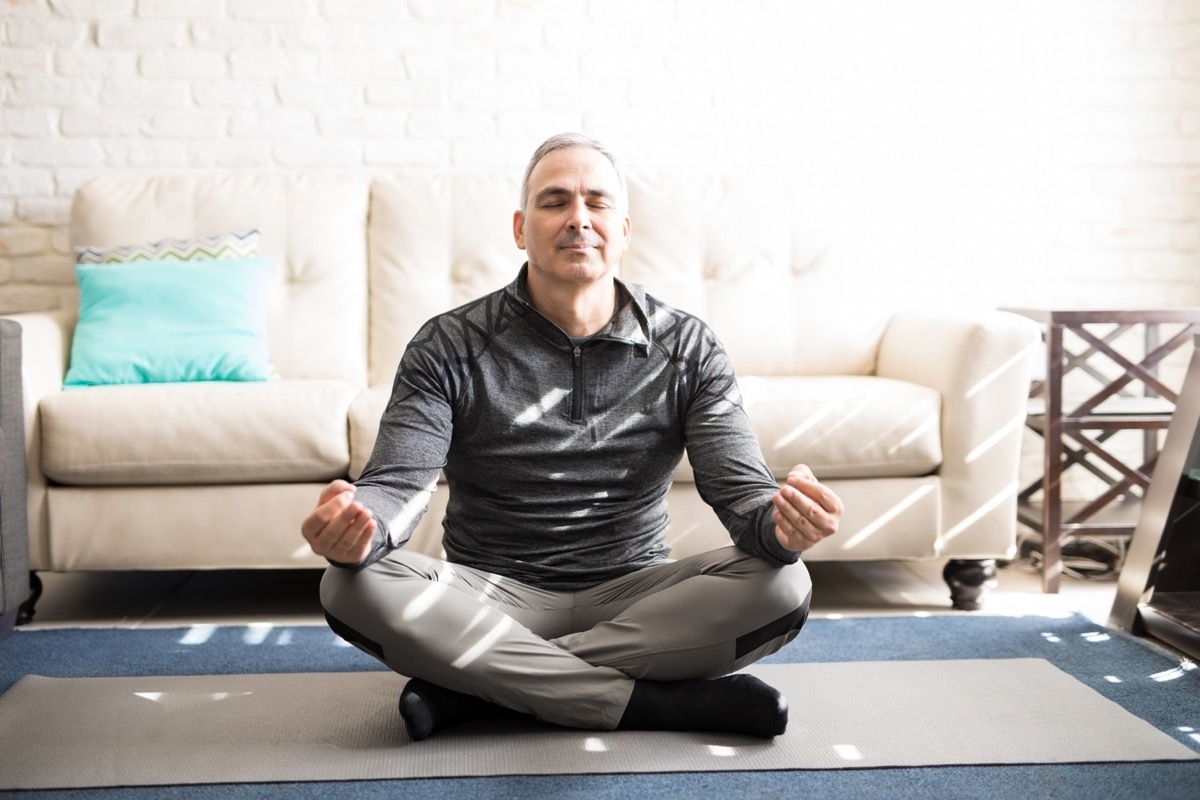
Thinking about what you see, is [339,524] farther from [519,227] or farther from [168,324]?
[168,324]

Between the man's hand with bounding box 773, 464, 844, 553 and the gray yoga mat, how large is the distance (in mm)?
331

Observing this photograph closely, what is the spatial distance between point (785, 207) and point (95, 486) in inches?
70.8

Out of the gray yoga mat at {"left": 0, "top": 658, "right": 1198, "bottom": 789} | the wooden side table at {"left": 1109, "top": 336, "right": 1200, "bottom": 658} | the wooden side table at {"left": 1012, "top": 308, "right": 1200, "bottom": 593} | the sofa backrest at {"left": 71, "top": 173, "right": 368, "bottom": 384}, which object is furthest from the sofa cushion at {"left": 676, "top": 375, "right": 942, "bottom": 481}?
the sofa backrest at {"left": 71, "top": 173, "right": 368, "bottom": 384}

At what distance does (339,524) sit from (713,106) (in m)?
2.20

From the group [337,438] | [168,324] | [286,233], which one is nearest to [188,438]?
[337,438]

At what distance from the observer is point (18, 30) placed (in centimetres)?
319

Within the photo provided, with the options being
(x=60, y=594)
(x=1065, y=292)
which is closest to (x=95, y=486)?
(x=60, y=594)

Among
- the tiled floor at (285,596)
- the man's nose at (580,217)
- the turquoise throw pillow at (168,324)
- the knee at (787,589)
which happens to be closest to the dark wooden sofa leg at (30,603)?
the tiled floor at (285,596)

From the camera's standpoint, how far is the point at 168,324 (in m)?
2.76

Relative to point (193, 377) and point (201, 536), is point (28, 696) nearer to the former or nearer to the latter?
point (201, 536)

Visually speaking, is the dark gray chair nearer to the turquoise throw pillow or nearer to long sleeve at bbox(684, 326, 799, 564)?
the turquoise throw pillow

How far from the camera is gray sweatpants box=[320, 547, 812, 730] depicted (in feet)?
5.45

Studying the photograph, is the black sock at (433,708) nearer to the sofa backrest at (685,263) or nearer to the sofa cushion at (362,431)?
the sofa cushion at (362,431)

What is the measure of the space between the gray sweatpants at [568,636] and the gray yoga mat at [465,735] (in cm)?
8
